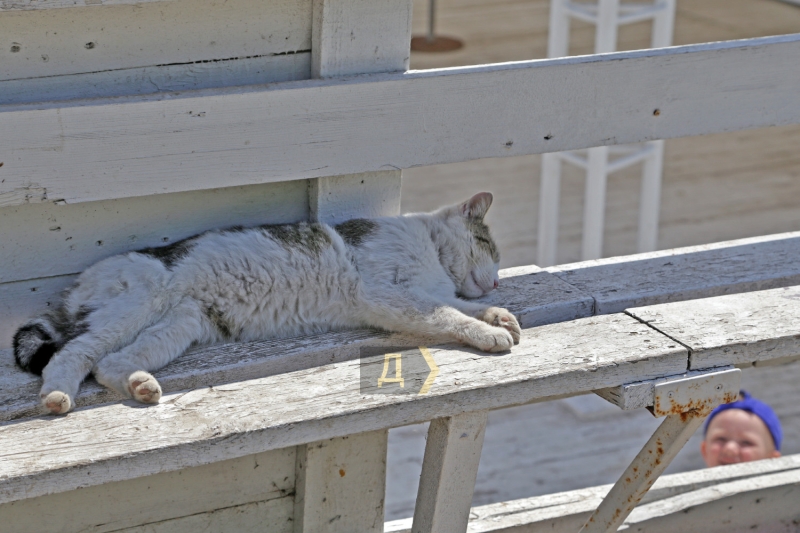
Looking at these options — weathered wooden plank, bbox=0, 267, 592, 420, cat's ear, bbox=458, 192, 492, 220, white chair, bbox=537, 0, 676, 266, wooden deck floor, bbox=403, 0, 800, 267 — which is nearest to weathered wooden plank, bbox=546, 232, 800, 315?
weathered wooden plank, bbox=0, 267, 592, 420

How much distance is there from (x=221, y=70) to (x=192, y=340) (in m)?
0.61

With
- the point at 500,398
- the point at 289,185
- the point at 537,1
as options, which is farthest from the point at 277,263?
the point at 537,1

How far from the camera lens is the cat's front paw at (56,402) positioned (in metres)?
1.80

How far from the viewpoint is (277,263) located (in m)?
2.22

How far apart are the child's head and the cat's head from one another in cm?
127

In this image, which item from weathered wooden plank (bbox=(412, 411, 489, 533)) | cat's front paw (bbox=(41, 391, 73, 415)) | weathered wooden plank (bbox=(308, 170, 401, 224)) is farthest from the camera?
weathered wooden plank (bbox=(308, 170, 401, 224))

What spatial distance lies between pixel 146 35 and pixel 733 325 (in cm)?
149

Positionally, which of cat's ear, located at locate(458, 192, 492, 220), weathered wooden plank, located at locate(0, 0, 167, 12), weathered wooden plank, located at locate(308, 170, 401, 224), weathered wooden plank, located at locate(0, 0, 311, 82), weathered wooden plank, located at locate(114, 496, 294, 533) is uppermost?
weathered wooden plank, located at locate(0, 0, 167, 12)

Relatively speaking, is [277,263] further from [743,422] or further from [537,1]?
[537,1]

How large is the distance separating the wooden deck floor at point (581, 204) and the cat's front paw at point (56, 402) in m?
2.00

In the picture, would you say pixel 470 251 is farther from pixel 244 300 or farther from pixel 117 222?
pixel 117 222

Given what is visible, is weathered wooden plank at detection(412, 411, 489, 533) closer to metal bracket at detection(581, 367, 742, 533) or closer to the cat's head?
metal bracket at detection(581, 367, 742, 533)

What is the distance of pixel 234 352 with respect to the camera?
208 cm

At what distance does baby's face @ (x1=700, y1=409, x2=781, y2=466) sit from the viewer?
3.28 meters
